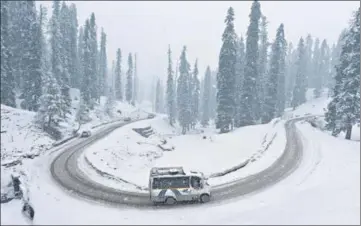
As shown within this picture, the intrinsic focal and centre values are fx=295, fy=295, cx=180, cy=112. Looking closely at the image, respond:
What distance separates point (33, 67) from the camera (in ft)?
166

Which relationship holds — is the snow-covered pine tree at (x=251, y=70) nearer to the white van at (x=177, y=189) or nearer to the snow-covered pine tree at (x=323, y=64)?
the white van at (x=177, y=189)

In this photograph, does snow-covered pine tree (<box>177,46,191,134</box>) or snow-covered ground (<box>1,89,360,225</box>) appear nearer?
snow-covered ground (<box>1,89,360,225</box>)

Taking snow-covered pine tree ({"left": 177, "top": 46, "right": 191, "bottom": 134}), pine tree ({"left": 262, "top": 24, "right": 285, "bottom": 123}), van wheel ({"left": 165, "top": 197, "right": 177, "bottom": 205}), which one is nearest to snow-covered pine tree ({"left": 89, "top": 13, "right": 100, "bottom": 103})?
snow-covered pine tree ({"left": 177, "top": 46, "right": 191, "bottom": 134})

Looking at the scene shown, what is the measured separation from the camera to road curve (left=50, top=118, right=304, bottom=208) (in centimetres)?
2122

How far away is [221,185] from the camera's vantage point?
926 inches

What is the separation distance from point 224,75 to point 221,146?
53.7 feet

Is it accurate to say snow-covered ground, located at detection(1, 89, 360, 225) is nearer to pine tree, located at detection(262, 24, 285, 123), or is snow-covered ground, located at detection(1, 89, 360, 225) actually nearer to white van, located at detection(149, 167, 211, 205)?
white van, located at detection(149, 167, 211, 205)

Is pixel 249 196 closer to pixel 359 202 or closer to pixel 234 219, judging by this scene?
pixel 234 219

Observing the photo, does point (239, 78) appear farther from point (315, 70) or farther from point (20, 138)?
point (315, 70)

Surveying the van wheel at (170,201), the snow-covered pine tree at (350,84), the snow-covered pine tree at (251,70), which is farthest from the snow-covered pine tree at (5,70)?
the snow-covered pine tree at (350,84)

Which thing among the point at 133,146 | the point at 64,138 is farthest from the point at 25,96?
the point at 133,146

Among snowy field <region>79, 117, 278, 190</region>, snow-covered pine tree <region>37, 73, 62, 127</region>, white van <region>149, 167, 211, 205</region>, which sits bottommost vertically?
snowy field <region>79, 117, 278, 190</region>

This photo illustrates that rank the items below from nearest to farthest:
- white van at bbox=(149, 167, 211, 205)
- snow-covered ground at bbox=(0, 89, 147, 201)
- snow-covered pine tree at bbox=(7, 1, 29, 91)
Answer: white van at bbox=(149, 167, 211, 205), snow-covered ground at bbox=(0, 89, 147, 201), snow-covered pine tree at bbox=(7, 1, 29, 91)

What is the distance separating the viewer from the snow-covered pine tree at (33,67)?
166 feet
